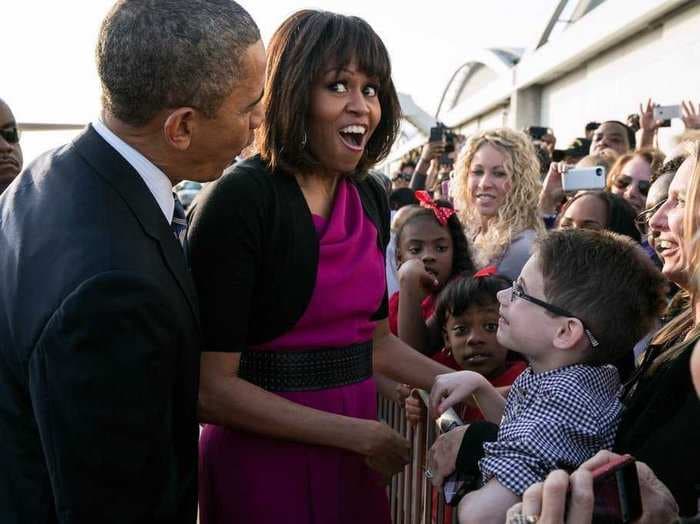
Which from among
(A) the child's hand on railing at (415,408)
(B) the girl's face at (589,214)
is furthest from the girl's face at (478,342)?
(B) the girl's face at (589,214)

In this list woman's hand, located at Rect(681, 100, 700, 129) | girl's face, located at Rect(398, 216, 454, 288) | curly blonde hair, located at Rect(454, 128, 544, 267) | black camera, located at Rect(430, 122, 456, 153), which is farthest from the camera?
black camera, located at Rect(430, 122, 456, 153)

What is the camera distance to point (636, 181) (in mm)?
4508

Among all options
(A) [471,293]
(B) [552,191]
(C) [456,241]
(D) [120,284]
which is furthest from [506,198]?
(D) [120,284]

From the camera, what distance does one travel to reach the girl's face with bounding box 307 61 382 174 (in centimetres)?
193

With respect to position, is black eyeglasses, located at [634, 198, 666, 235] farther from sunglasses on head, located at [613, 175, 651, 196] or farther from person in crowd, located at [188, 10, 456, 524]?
person in crowd, located at [188, 10, 456, 524]

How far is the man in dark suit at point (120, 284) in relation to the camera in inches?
48.4

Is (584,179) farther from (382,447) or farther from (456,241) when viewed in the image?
(382,447)

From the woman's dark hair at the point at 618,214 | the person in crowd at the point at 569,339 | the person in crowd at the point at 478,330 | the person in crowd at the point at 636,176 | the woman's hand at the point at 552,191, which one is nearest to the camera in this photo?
the person in crowd at the point at 569,339

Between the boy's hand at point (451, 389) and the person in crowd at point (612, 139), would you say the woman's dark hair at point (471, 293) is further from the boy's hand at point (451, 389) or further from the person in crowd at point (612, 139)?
the person in crowd at point (612, 139)

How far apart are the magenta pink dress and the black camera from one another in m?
6.15

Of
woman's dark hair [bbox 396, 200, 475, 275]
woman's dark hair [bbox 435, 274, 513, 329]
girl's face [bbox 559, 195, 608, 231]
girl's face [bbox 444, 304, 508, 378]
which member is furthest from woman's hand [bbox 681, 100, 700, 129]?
girl's face [bbox 444, 304, 508, 378]

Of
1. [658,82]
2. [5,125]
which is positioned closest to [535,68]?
[658,82]

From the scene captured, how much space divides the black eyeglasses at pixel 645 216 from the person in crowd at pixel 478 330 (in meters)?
0.58

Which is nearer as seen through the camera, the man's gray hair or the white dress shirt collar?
the man's gray hair
